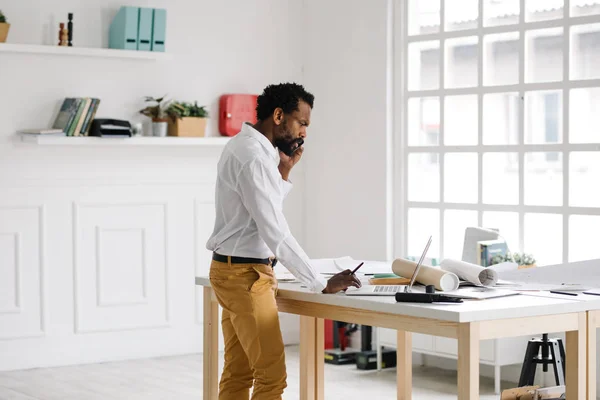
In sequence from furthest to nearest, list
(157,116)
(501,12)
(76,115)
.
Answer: (157,116)
(76,115)
(501,12)

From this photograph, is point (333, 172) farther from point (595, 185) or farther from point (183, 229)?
point (595, 185)

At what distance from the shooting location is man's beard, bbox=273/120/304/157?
11.0 feet

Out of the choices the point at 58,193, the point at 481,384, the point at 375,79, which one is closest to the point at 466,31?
the point at 375,79

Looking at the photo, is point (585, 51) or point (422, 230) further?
point (422, 230)

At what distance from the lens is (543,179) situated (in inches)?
202

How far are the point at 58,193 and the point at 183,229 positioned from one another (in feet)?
2.81

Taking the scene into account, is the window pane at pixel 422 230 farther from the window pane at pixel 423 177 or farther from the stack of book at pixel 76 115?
the stack of book at pixel 76 115

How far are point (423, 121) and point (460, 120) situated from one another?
30 cm

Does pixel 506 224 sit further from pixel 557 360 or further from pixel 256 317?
pixel 256 317

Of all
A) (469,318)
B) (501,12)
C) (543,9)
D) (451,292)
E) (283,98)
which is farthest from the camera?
(501,12)

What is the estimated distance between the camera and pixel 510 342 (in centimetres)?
502

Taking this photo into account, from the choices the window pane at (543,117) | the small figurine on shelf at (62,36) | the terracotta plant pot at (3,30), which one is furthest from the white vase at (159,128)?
the window pane at (543,117)

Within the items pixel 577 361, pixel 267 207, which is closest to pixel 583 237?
pixel 577 361

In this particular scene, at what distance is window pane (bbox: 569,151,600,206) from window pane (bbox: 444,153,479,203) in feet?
2.15
